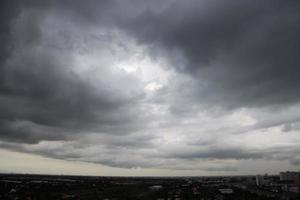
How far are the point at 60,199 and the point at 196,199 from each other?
151ft

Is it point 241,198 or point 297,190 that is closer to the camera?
point 241,198

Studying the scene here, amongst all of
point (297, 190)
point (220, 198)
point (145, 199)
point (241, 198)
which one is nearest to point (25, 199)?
point (145, 199)

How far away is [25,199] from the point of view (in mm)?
107375

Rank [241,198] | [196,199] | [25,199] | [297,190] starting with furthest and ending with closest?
[297,190], [241,198], [196,199], [25,199]

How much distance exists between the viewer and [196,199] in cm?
11538

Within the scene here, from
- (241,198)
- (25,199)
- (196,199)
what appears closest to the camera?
(25,199)

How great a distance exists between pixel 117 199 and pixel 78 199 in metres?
12.8

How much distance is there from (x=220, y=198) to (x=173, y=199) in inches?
715

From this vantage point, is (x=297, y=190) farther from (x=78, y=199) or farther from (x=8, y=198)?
(x=8, y=198)

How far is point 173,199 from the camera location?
11688 centimetres

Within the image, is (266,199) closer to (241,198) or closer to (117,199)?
(241,198)

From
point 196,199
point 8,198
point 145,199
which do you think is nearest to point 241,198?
point 196,199

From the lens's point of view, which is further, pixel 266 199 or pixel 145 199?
pixel 266 199

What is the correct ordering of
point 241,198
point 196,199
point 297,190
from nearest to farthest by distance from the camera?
point 196,199 < point 241,198 < point 297,190
